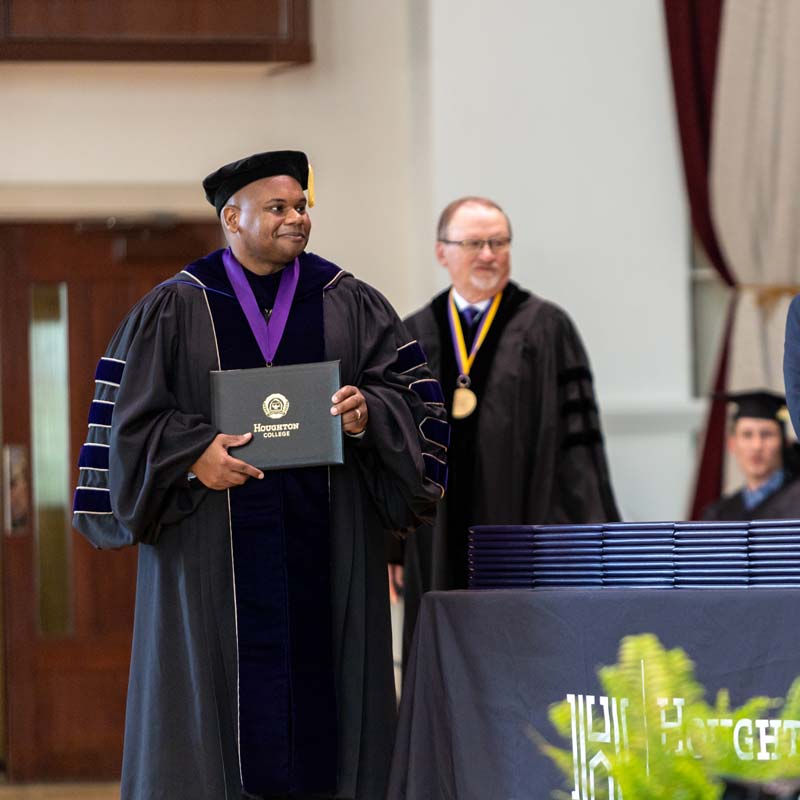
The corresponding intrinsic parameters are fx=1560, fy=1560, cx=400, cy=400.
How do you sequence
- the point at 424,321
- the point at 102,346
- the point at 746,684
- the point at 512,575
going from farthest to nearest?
1. the point at 102,346
2. the point at 424,321
3. the point at 512,575
4. the point at 746,684

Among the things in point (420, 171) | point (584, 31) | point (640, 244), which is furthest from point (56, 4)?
point (640, 244)

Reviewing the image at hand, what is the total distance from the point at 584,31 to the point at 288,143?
1407 mm

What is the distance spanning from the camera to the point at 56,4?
22.1 feet

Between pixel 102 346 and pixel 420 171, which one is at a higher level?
pixel 420 171

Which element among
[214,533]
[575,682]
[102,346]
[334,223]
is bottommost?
[575,682]

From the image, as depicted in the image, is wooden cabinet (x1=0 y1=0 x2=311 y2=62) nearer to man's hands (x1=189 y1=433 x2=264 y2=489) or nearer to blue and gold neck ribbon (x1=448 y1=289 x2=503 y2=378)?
blue and gold neck ribbon (x1=448 y1=289 x2=503 y2=378)

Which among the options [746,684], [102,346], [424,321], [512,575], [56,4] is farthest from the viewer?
[102,346]

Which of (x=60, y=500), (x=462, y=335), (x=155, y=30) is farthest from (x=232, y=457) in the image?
(x=60, y=500)

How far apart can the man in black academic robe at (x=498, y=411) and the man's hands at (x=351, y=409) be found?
5.75 feet

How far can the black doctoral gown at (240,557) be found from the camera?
3650 mm

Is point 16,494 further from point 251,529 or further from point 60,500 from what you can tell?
point 251,529

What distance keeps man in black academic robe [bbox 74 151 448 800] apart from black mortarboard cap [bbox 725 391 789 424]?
2908 millimetres

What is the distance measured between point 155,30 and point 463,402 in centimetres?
248

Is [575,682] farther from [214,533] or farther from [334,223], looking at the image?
[334,223]
